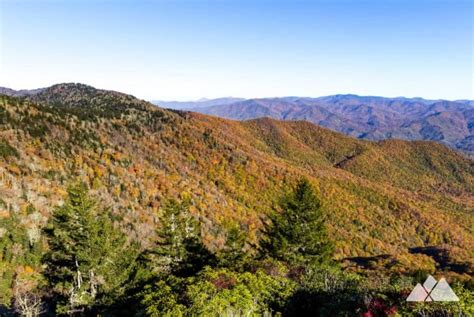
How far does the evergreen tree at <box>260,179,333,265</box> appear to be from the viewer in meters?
24.2

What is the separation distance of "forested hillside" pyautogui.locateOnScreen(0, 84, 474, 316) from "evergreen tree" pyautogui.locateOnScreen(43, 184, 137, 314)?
538mm

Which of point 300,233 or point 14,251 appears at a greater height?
point 300,233

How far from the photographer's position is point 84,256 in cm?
1678

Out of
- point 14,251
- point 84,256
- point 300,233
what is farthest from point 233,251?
point 14,251

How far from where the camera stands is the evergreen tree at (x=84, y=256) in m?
16.8

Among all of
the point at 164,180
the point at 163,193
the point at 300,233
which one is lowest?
the point at 163,193

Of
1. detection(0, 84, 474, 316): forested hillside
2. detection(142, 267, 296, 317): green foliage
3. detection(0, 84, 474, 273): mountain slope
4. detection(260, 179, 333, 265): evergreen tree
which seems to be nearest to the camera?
detection(142, 267, 296, 317): green foliage

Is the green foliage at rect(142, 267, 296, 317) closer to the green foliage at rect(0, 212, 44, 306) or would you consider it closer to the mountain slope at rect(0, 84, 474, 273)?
the green foliage at rect(0, 212, 44, 306)

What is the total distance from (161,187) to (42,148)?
54.4 ft

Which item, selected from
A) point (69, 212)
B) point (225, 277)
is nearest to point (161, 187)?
point (69, 212)

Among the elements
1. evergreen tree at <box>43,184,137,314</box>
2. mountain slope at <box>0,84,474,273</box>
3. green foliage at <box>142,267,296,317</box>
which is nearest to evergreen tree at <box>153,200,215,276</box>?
evergreen tree at <box>43,184,137,314</box>

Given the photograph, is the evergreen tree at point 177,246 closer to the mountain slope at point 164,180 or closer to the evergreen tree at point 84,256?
the evergreen tree at point 84,256

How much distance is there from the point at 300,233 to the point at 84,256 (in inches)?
535

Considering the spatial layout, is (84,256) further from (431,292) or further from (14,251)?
(431,292)
